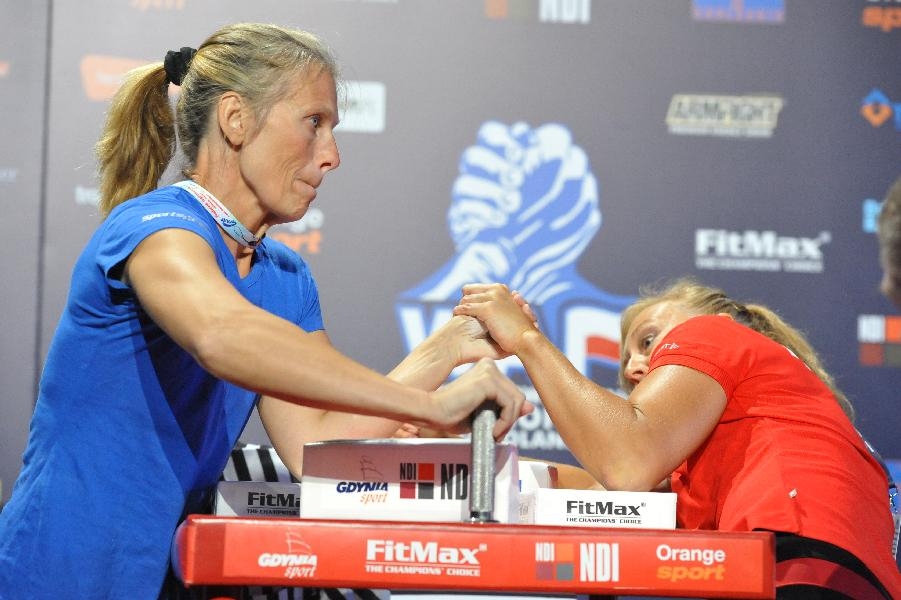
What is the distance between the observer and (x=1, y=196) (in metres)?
3.85

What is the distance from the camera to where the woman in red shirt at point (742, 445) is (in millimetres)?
1643

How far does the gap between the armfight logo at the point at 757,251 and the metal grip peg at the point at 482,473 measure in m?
2.77

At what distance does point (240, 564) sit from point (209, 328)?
28cm

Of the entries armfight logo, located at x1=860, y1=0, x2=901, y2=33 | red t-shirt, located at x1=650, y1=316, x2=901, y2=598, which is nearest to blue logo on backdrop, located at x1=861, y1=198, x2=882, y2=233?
armfight logo, located at x1=860, y1=0, x2=901, y2=33

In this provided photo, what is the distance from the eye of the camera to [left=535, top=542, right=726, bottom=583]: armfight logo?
119 centimetres

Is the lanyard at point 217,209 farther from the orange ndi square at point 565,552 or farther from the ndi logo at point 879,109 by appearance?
the ndi logo at point 879,109

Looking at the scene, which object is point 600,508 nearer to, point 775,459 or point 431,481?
point 775,459

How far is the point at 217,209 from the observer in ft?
5.35

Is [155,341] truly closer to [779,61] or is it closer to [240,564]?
[240,564]

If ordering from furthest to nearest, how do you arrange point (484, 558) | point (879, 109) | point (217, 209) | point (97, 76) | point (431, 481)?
point (879, 109)
point (97, 76)
point (217, 209)
point (431, 481)
point (484, 558)

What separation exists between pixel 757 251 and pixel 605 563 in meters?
2.93

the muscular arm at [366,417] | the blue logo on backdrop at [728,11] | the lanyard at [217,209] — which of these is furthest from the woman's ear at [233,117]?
A: the blue logo on backdrop at [728,11]

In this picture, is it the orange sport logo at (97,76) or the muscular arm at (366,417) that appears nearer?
the muscular arm at (366,417)

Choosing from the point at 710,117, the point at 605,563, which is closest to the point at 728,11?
the point at 710,117
